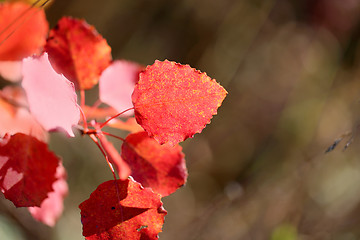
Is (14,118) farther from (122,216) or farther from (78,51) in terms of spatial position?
(122,216)

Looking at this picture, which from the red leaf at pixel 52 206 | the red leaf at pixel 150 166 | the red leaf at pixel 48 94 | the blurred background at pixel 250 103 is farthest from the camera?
the blurred background at pixel 250 103

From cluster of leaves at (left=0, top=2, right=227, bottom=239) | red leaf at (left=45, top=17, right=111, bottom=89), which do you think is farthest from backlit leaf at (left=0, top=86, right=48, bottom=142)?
red leaf at (left=45, top=17, right=111, bottom=89)

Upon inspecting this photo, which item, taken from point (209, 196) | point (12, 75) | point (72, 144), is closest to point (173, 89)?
point (12, 75)

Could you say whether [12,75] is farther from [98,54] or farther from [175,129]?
[175,129]

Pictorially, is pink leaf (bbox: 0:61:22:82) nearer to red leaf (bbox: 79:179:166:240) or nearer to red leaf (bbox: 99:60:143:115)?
red leaf (bbox: 99:60:143:115)

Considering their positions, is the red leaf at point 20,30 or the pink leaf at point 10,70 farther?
the pink leaf at point 10,70

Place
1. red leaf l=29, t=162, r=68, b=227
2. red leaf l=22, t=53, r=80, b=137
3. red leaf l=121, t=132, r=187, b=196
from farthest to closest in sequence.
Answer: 1. red leaf l=29, t=162, r=68, b=227
2. red leaf l=121, t=132, r=187, b=196
3. red leaf l=22, t=53, r=80, b=137

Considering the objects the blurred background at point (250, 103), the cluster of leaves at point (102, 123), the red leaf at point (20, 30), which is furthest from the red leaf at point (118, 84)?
the blurred background at point (250, 103)

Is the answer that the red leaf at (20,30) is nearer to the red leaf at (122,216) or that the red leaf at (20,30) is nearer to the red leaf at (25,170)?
the red leaf at (25,170)

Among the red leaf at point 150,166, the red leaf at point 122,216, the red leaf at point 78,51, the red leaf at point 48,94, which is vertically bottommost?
the red leaf at point 122,216
